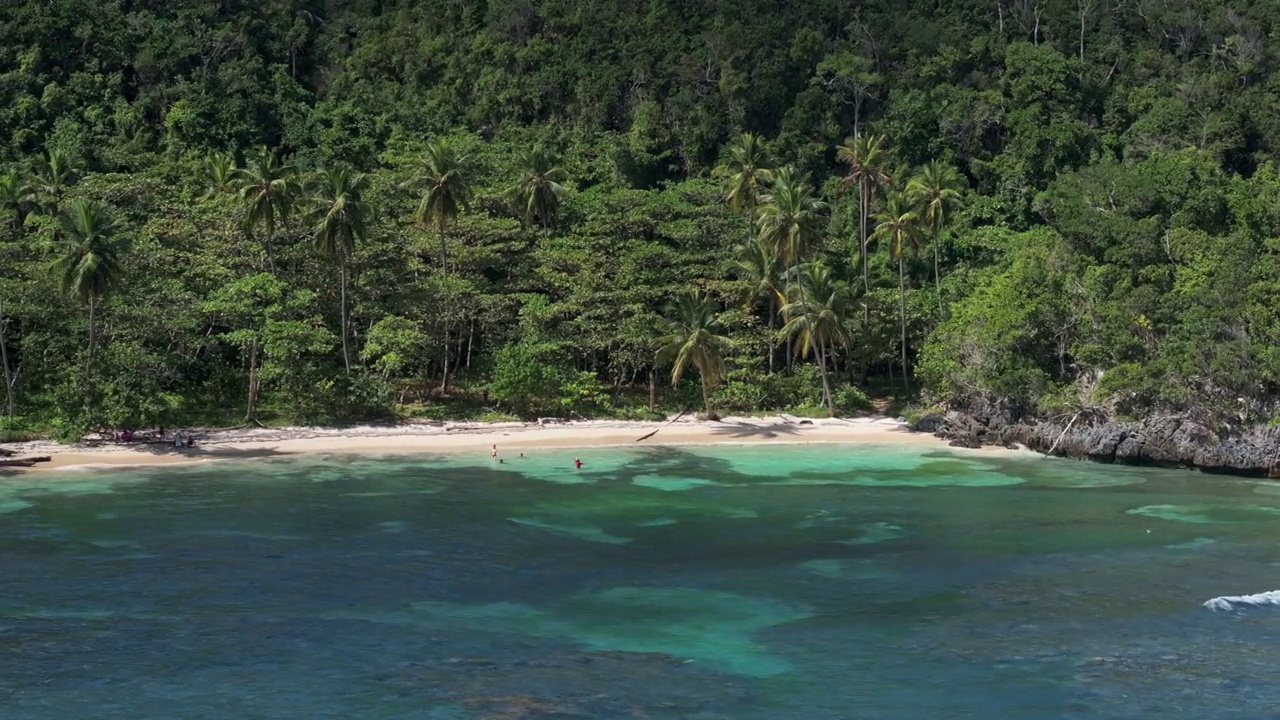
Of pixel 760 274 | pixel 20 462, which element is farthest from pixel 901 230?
pixel 20 462

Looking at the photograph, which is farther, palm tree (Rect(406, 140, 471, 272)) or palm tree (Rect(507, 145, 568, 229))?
palm tree (Rect(507, 145, 568, 229))

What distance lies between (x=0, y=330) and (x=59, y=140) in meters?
31.5

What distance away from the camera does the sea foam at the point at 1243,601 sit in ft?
128

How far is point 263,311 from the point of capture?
68.2m

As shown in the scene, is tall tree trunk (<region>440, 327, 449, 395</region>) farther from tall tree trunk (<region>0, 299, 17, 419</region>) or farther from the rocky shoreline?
the rocky shoreline

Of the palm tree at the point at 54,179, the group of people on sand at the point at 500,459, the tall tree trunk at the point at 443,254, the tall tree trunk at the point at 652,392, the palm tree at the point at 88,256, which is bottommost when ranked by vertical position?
the group of people on sand at the point at 500,459

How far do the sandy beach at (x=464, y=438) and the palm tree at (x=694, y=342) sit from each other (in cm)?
318

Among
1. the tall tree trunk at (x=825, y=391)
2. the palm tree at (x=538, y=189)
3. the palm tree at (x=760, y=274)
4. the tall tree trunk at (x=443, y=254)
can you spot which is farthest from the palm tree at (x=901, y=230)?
the tall tree trunk at (x=443, y=254)

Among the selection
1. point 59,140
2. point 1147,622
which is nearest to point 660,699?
point 1147,622

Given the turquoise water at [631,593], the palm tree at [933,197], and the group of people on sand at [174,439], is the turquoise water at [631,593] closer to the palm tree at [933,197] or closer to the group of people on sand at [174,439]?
the group of people on sand at [174,439]

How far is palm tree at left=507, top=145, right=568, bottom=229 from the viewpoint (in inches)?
3204

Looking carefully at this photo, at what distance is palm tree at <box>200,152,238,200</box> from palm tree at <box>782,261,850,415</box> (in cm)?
3235

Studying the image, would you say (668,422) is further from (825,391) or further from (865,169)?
(865,169)

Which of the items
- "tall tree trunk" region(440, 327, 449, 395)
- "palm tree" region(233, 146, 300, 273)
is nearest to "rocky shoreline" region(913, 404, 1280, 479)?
"tall tree trunk" region(440, 327, 449, 395)
